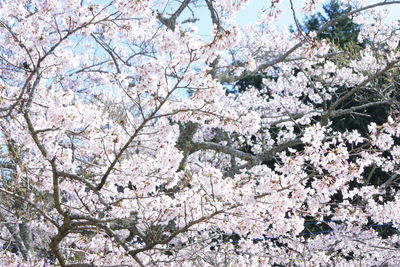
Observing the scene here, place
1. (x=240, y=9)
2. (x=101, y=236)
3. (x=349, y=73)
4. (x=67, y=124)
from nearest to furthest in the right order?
(x=67, y=124), (x=240, y=9), (x=101, y=236), (x=349, y=73)

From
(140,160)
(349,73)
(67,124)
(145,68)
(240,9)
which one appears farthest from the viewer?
(349,73)

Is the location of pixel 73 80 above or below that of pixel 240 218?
above

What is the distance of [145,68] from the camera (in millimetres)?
3240

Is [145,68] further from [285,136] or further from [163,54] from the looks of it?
[285,136]

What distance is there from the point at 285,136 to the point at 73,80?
482cm

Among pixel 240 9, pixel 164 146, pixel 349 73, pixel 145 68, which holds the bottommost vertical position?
pixel 164 146

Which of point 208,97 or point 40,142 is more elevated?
point 208,97

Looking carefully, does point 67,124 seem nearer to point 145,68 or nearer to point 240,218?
point 145,68

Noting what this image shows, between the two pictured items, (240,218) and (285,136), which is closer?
A: (240,218)

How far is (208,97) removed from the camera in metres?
3.70

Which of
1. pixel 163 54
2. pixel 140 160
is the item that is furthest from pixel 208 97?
pixel 140 160

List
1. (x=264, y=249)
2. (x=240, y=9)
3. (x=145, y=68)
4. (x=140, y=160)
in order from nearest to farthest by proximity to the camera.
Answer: (x=145, y=68), (x=140, y=160), (x=240, y=9), (x=264, y=249)

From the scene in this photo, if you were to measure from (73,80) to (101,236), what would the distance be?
2622mm

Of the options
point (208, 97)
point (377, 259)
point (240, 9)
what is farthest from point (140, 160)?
point (377, 259)
